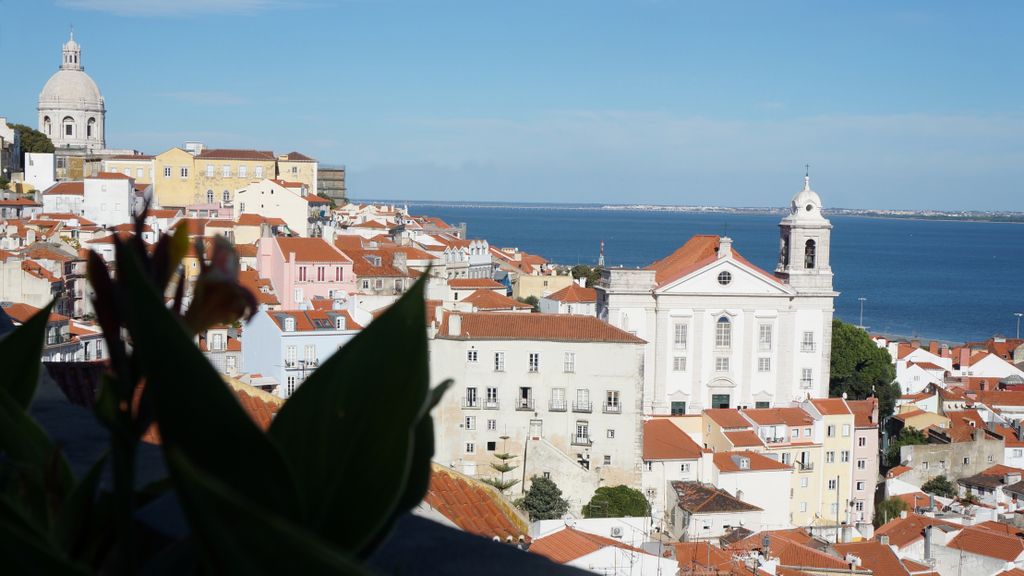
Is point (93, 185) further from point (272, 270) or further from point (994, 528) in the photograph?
point (994, 528)

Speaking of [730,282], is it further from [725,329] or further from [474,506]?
[474,506]

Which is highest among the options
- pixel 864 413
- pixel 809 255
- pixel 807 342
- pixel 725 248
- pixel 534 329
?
pixel 725 248

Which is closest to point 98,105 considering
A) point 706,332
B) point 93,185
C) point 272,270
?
point 93,185

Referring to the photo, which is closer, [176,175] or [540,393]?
[540,393]

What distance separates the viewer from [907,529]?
58.6 ft

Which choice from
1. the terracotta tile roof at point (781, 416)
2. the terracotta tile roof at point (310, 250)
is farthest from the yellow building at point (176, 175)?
the terracotta tile roof at point (781, 416)

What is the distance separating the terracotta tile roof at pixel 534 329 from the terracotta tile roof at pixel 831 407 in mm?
4421

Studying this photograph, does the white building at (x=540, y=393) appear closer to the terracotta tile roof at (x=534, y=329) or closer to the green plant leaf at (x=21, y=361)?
the terracotta tile roof at (x=534, y=329)

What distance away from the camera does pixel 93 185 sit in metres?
42.9

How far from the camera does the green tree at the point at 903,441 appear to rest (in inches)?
1064

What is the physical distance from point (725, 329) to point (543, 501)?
541 inches

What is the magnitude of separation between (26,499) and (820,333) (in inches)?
1226

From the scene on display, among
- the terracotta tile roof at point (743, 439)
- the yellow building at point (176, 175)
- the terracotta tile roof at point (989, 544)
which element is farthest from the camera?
the yellow building at point (176, 175)

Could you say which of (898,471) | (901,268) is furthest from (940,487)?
(901,268)
